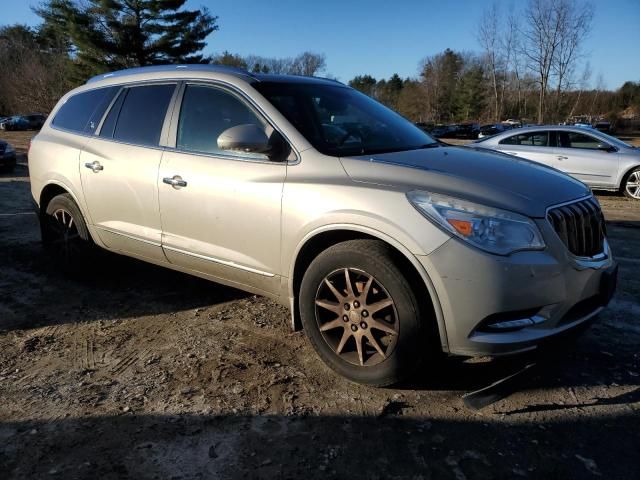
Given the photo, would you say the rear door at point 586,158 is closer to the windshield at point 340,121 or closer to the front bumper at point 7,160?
the windshield at point 340,121

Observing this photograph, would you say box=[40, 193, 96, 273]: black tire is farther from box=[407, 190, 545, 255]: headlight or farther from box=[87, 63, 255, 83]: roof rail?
box=[407, 190, 545, 255]: headlight

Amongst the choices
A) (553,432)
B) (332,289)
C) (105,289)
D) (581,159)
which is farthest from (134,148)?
(581,159)

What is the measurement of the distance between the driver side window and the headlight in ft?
4.78

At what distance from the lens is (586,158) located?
34.0 ft

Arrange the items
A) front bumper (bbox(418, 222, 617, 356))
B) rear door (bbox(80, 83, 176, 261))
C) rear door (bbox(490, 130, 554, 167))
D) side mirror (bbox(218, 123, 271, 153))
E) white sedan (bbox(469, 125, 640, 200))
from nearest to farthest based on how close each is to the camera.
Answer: front bumper (bbox(418, 222, 617, 356)) < side mirror (bbox(218, 123, 271, 153)) < rear door (bbox(80, 83, 176, 261)) < white sedan (bbox(469, 125, 640, 200)) < rear door (bbox(490, 130, 554, 167))

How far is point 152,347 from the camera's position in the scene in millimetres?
3541

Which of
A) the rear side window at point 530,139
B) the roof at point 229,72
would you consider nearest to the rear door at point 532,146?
the rear side window at point 530,139

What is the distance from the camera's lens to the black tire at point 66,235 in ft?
15.2

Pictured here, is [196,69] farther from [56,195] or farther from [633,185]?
[633,185]

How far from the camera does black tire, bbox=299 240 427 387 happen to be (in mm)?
2703

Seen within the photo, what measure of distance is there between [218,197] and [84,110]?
7.11ft

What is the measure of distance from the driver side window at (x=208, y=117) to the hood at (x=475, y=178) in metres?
0.90

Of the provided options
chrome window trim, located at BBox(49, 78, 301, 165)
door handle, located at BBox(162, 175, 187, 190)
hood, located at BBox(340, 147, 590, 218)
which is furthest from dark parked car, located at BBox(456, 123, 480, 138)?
door handle, located at BBox(162, 175, 187, 190)

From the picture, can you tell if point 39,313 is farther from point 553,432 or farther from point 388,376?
point 553,432
